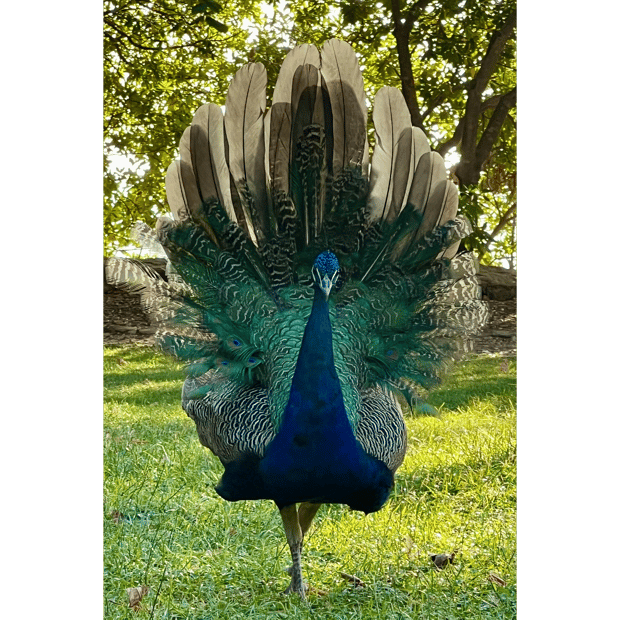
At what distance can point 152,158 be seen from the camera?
6.94 m

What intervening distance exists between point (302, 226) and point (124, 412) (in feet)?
9.82

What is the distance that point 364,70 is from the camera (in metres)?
6.07

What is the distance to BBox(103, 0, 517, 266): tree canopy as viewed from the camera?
564 cm

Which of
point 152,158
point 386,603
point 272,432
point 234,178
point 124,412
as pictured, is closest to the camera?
point 272,432

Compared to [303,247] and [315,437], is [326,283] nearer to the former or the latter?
[315,437]

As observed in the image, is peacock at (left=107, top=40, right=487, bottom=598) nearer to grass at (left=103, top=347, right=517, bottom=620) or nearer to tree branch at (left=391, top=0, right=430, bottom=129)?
grass at (left=103, top=347, right=517, bottom=620)

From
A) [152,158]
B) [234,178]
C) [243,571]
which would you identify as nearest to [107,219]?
[152,158]

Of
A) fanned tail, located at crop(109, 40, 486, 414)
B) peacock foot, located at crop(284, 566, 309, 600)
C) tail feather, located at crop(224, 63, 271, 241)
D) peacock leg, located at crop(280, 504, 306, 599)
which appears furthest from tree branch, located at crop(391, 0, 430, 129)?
peacock foot, located at crop(284, 566, 309, 600)

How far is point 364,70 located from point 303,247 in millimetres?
3015

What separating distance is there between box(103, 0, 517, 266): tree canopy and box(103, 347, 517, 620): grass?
59.0 inches

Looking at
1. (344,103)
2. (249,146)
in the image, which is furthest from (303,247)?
(344,103)

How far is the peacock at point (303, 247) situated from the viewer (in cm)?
337

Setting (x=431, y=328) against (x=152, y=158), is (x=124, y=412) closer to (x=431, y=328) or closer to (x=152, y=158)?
(x=152, y=158)

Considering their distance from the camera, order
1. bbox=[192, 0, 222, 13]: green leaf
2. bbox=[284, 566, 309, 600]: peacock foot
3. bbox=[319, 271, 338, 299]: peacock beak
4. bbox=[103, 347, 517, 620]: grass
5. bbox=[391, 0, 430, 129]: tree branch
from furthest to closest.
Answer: bbox=[391, 0, 430, 129]: tree branch < bbox=[192, 0, 222, 13]: green leaf < bbox=[284, 566, 309, 600]: peacock foot < bbox=[103, 347, 517, 620]: grass < bbox=[319, 271, 338, 299]: peacock beak
